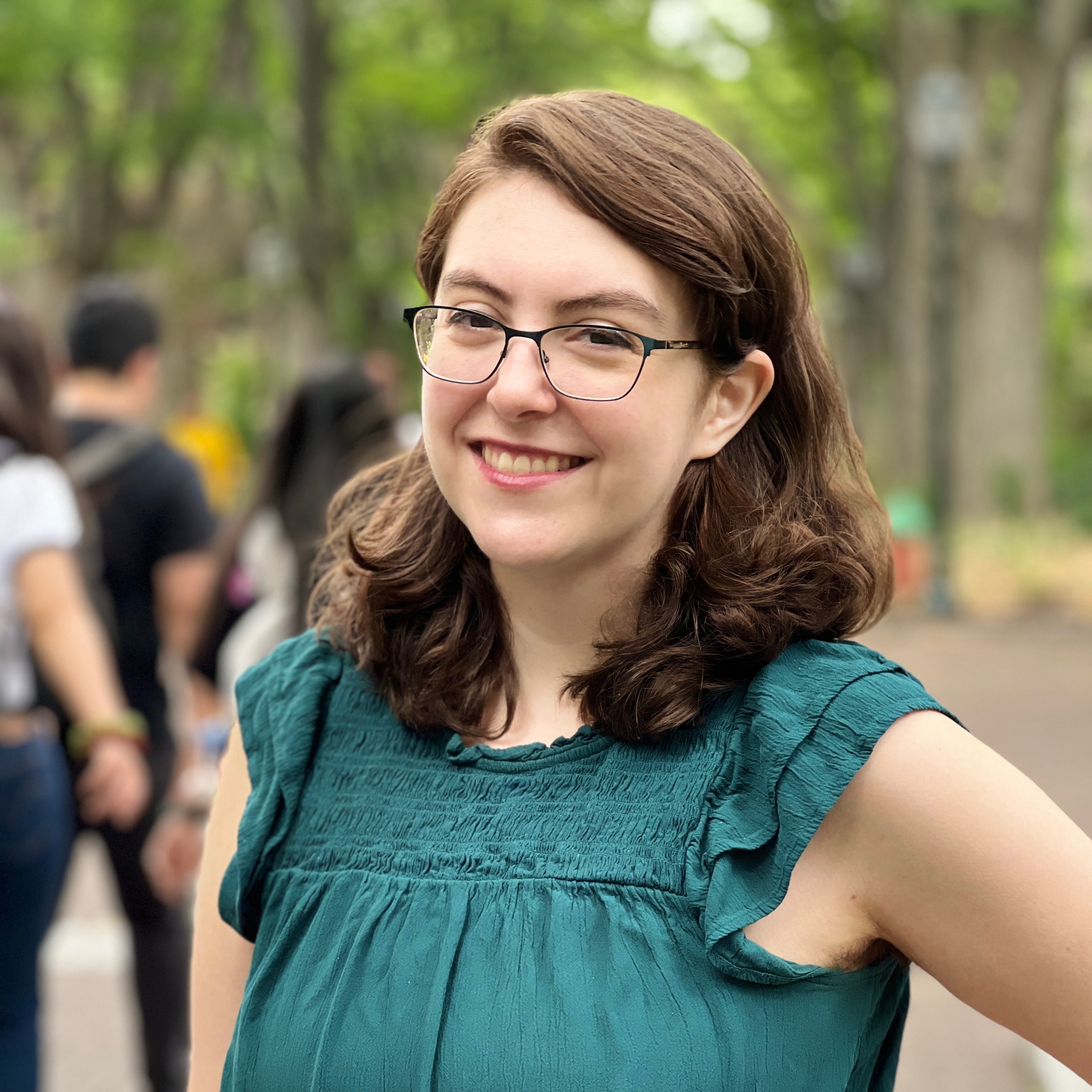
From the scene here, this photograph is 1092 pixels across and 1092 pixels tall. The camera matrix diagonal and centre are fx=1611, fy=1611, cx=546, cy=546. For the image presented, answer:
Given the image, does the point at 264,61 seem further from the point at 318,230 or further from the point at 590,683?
the point at 590,683

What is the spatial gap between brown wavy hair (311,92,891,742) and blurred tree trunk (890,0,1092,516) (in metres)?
15.3

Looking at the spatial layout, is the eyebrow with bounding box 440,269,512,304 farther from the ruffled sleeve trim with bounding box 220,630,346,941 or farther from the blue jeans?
the blue jeans

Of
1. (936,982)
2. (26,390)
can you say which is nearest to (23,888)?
(26,390)

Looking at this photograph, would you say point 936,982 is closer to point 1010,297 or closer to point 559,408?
point 559,408

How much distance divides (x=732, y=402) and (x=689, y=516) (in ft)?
0.49

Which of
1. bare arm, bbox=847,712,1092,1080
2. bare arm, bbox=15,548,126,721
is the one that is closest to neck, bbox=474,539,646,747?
bare arm, bbox=847,712,1092,1080

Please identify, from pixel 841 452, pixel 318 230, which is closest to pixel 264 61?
pixel 318 230

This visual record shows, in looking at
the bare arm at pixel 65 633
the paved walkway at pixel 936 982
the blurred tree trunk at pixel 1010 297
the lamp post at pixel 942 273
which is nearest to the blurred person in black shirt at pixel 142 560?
the paved walkway at pixel 936 982

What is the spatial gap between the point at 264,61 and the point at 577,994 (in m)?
19.3

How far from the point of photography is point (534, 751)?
6.16 ft

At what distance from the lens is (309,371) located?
14.3 feet

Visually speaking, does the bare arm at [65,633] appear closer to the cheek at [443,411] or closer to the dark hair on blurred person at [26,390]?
the dark hair on blurred person at [26,390]

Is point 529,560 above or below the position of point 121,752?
above

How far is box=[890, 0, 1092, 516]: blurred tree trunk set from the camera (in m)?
16.8
